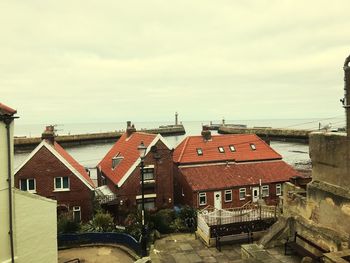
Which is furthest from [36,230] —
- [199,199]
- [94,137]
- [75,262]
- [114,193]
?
[94,137]

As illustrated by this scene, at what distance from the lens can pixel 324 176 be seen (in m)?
12.7

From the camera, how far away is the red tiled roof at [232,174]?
31875 millimetres

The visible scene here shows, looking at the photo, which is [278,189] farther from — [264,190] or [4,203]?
[4,203]

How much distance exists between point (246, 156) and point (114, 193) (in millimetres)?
14128

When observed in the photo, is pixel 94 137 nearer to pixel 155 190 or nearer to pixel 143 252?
pixel 155 190

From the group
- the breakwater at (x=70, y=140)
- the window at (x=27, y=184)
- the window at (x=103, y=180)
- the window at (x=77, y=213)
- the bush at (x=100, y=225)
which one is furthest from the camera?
the breakwater at (x=70, y=140)

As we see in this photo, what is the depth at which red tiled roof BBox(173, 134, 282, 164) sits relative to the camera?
34469 millimetres

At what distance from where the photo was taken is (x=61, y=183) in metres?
28.1

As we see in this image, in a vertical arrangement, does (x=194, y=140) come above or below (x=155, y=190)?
above

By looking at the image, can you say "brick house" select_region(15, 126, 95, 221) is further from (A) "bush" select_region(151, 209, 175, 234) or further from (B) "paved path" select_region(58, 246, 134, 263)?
(A) "bush" select_region(151, 209, 175, 234)

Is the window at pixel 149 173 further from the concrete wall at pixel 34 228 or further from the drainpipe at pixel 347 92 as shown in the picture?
the drainpipe at pixel 347 92

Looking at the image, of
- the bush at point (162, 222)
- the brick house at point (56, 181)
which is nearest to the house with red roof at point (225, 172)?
the bush at point (162, 222)

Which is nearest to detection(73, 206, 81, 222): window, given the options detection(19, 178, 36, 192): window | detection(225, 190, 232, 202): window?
detection(19, 178, 36, 192): window

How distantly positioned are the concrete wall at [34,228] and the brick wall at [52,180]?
8739 millimetres
